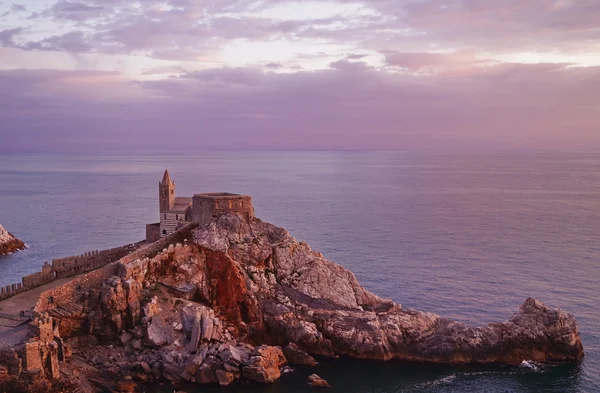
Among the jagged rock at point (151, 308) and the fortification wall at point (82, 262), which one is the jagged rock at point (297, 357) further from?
the fortification wall at point (82, 262)

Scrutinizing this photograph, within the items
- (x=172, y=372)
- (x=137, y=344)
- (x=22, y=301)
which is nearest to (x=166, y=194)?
(x=22, y=301)

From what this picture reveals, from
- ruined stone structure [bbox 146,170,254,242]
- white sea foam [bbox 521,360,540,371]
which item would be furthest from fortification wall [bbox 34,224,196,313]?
white sea foam [bbox 521,360,540,371]

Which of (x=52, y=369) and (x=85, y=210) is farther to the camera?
(x=85, y=210)

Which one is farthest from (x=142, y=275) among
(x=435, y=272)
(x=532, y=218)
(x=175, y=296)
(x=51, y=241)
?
(x=532, y=218)

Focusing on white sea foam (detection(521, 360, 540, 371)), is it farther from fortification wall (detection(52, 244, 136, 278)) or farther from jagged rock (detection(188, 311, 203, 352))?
fortification wall (detection(52, 244, 136, 278))

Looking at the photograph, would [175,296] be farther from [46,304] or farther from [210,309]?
[46,304]

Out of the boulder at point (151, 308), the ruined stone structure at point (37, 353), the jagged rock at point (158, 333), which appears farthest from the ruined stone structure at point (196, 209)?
the ruined stone structure at point (37, 353)
